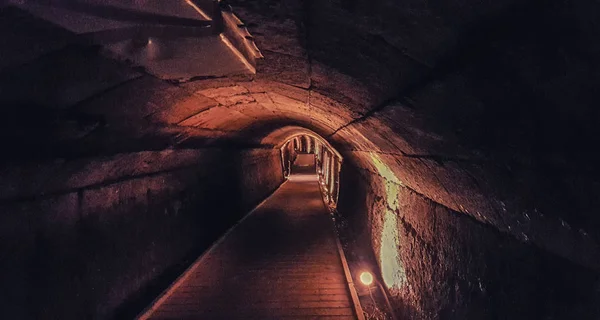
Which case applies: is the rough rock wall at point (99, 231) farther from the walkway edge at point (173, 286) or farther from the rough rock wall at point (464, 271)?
the rough rock wall at point (464, 271)

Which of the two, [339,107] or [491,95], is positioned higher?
[339,107]

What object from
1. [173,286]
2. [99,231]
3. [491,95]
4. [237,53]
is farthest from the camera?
[173,286]

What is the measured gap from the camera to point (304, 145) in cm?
4478

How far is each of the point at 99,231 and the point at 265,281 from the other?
9.52 ft

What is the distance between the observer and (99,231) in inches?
194

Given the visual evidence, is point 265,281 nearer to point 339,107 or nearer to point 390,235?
point 390,235

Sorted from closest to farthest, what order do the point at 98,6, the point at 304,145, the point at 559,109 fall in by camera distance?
the point at 559,109 < the point at 98,6 < the point at 304,145

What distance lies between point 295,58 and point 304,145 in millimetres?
41787

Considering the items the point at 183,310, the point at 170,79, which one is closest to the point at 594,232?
the point at 170,79

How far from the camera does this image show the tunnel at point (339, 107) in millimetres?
1514

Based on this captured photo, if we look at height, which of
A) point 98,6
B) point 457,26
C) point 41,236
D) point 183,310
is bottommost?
point 183,310

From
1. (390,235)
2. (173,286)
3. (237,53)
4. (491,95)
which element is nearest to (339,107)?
(237,53)

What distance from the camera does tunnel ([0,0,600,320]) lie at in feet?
4.97

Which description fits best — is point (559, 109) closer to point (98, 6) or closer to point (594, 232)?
point (594, 232)
